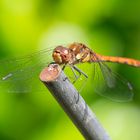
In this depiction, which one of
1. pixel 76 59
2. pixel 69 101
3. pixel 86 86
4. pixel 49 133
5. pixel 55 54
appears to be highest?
pixel 69 101

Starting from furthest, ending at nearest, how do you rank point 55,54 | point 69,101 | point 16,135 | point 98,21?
point 98,21
point 16,135
point 55,54
point 69,101

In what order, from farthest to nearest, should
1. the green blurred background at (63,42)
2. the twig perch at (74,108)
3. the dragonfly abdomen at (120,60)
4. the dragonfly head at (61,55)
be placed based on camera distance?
the dragonfly abdomen at (120,60) < the green blurred background at (63,42) < the dragonfly head at (61,55) < the twig perch at (74,108)

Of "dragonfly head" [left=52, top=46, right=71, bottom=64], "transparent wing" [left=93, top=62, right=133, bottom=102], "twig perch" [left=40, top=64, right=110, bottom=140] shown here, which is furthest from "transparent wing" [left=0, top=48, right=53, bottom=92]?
"twig perch" [left=40, top=64, right=110, bottom=140]

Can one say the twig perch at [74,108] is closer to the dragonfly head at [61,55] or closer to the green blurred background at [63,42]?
the dragonfly head at [61,55]

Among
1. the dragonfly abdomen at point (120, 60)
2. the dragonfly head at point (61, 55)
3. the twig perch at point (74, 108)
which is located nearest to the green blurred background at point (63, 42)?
the dragonfly abdomen at point (120, 60)

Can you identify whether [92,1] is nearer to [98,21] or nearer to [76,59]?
[98,21]

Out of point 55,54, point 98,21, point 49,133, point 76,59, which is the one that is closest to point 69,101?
point 55,54

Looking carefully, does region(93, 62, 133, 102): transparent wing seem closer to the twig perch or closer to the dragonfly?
→ the dragonfly
